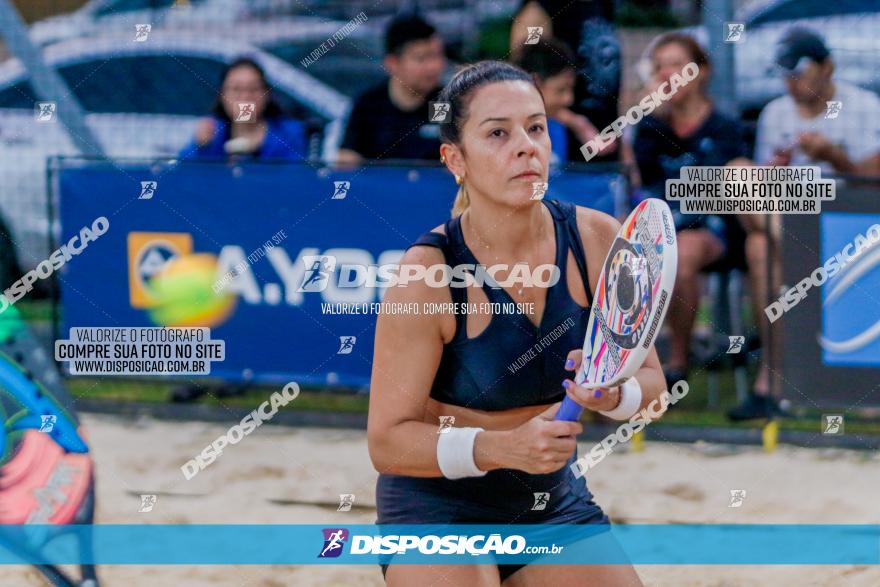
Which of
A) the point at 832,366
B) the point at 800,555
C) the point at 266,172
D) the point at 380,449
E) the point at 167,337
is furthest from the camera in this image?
the point at 266,172

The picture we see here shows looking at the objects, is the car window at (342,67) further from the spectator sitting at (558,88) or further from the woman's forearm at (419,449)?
the woman's forearm at (419,449)

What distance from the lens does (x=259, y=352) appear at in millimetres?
5355

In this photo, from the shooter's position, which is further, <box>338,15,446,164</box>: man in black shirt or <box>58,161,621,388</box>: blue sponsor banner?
<box>58,161,621,388</box>: blue sponsor banner

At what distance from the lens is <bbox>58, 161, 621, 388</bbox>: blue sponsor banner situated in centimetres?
513

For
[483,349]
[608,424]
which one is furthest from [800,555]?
[483,349]

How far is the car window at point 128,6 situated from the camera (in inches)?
233

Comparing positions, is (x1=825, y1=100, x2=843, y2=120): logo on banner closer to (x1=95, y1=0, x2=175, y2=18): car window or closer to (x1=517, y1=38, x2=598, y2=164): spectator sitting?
(x1=517, y1=38, x2=598, y2=164): spectator sitting

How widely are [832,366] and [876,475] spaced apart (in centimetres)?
49

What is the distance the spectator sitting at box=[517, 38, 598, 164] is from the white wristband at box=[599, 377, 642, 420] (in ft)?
6.13

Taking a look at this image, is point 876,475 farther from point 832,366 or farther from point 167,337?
point 167,337

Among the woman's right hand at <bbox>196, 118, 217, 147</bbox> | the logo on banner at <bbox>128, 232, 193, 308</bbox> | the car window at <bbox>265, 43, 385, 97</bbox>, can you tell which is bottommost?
the logo on banner at <bbox>128, 232, 193, 308</bbox>

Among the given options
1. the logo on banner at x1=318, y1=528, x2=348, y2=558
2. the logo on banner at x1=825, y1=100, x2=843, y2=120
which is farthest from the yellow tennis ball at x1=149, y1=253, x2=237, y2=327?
the logo on banner at x1=825, y1=100, x2=843, y2=120

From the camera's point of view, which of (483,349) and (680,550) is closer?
(483,349)

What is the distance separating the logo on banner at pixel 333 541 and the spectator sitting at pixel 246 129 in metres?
1.88
